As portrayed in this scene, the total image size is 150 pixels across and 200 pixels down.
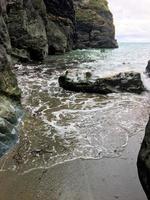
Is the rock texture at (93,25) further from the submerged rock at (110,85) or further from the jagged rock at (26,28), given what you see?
the submerged rock at (110,85)

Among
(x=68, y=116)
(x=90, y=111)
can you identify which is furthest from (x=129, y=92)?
(x=68, y=116)

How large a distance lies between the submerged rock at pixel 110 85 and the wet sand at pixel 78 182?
7.92 m

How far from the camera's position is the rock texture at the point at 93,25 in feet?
235

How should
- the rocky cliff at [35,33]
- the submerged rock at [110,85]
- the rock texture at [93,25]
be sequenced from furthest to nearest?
the rock texture at [93,25] < the submerged rock at [110,85] < the rocky cliff at [35,33]

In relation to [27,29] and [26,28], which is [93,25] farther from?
[26,28]

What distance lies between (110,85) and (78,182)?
9.48 m

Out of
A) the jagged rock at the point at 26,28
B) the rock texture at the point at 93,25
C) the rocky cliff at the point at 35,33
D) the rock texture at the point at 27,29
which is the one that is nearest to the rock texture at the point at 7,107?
the rocky cliff at the point at 35,33

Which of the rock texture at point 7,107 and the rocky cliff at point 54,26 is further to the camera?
the rocky cliff at point 54,26

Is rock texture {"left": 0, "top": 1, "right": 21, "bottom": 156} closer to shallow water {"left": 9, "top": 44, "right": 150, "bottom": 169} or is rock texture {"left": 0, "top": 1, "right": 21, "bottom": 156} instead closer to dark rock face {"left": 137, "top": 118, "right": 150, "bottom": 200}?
shallow water {"left": 9, "top": 44, "right": 150, "bottom": 169}

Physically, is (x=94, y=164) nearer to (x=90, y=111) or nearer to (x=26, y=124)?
(x=26, y=124)

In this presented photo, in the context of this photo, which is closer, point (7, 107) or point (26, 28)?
point (7, 107)

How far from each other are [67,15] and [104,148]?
157ft

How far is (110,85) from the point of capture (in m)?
14.8

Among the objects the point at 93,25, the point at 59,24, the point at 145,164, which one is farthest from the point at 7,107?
the point at 93,25
